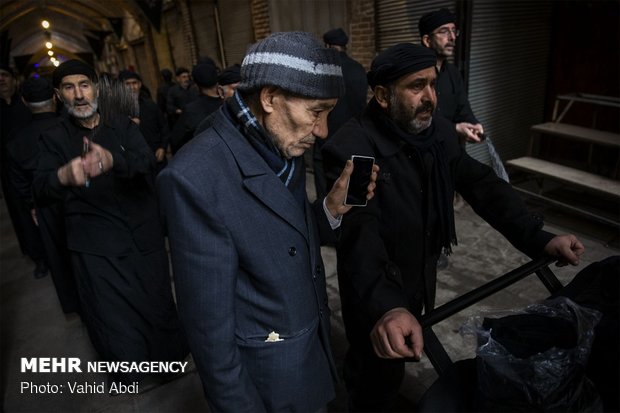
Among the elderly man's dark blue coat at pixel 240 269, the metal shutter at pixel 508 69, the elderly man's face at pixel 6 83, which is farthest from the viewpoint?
the metal shutter at pixel 508 69

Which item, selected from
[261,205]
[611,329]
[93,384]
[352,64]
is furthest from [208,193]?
[352,64]

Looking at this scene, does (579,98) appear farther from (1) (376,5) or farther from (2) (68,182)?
(2) (68,182)

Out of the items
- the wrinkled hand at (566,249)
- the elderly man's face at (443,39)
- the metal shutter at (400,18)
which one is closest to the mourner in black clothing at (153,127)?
the metal shutter at (400,18)

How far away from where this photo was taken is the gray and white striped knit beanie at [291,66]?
1236 mm

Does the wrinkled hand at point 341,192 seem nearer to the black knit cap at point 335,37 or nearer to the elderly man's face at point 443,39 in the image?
the elderly man's face at point 443,39

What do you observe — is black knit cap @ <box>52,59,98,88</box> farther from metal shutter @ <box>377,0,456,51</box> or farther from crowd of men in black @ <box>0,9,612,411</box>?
metal shutter @ <box>377,0,456,51</box>

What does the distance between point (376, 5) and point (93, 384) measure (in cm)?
569

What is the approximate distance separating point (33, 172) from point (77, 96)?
1370 mm

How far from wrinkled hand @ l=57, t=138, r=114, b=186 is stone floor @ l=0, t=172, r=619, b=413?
163 centimetres

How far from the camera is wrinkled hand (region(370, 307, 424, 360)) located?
4.14ft

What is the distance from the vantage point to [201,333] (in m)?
1.28

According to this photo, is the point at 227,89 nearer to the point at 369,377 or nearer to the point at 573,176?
the point at 369,377

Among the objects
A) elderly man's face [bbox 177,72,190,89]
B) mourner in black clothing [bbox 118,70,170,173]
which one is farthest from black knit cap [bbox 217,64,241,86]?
elderly man's face [bbox 177,72,190,89]

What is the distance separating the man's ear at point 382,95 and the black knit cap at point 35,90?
3.19 meters
